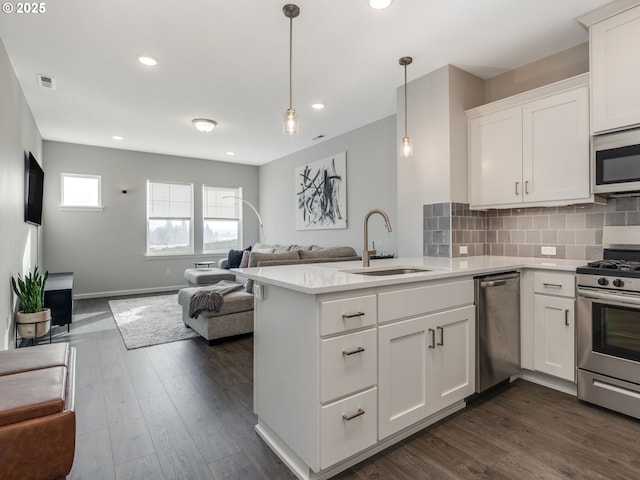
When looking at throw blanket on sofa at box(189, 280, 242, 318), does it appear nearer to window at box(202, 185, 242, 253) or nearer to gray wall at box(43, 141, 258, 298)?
gray wall at box(43, 141, 258, 298)

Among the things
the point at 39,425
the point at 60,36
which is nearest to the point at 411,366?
the point at 39,425

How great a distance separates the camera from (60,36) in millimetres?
2754

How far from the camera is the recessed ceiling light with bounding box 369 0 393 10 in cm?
229

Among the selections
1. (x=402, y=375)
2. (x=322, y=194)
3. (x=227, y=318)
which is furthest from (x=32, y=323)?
(x=322, y=194)

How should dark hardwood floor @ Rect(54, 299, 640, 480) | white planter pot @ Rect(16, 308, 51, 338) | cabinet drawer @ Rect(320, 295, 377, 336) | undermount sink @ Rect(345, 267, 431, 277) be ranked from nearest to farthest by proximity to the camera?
cabinet drawer @ Rect(320, 295, 377, 336)
dark hardwood floor @ Rect(54, 299, 640, 480)
undermount sink @ Rect(345, 267, 431, 277)
white planter pot @ Rect(16, 308, 51, 338)

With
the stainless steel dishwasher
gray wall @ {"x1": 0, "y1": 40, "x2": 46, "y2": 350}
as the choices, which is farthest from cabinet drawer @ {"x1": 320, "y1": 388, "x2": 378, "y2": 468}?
gray wall @ {"x1": 0, "y1": 40, "x2": 46, "y2": 350}

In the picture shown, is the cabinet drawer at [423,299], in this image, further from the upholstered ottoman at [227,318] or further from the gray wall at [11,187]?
the gray wall at [11,187]

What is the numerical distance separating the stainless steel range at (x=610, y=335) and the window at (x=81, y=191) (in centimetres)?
718

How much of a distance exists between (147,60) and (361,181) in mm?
3057

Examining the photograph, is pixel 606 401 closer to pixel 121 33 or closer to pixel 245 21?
pixel 245 21

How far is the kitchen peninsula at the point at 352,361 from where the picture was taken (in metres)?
1.56

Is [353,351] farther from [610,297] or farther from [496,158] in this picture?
[496,158]

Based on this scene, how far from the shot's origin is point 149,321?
455 cm

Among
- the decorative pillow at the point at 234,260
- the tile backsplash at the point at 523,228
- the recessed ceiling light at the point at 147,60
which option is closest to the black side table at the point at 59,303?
the recessed ceiling light at the point at 147,60
